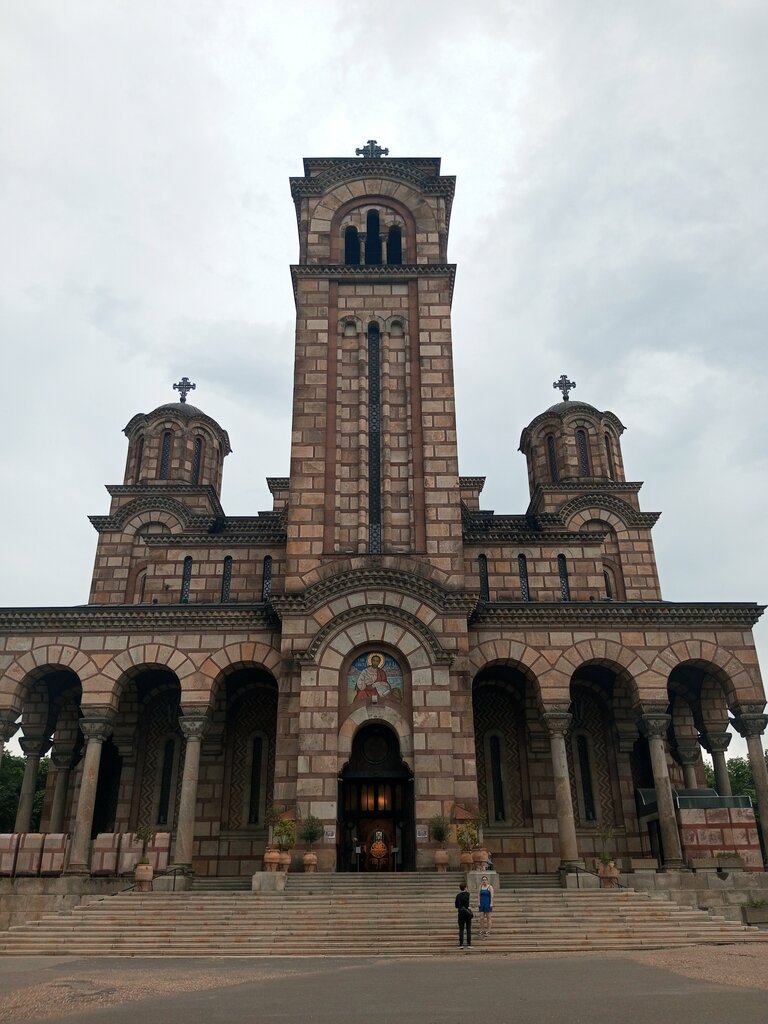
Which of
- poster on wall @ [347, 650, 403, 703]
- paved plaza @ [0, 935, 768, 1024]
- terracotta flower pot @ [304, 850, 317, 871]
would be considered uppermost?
poster on wall @ [347, 650, 403, 703]

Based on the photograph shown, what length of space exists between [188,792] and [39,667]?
6.01 meters

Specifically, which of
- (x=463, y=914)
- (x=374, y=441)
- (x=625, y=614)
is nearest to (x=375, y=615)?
(x=374, y=441)

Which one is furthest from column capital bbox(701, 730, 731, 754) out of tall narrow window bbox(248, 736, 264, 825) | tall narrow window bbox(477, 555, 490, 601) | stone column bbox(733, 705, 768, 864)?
tall narrow window bbox(248, 736, 264, 825)

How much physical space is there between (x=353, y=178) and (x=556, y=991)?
28.7m

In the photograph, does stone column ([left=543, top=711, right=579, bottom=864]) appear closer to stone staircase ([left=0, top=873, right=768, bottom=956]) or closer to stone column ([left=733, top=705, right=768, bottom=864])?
stone staircase ([left=0, top=873, right=768, bottom=956])

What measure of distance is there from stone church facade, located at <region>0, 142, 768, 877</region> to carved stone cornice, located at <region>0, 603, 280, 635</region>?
0.07 metres

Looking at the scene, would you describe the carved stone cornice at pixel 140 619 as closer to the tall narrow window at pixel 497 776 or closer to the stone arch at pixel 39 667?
the stone arch at pixel 39 667

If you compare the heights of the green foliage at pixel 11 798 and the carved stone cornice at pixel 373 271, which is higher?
the carved stone cornice at pixel 373 271

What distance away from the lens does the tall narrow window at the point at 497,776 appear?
82.4 ft

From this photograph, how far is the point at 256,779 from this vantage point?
25.7 meters

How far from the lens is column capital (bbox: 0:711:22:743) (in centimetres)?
2280

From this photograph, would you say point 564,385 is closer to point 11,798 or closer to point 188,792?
point 188,792

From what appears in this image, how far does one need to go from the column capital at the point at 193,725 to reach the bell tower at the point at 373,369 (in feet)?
15.7

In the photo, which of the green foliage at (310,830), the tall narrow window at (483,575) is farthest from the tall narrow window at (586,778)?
the green foliage at (310,830)
